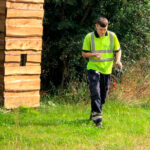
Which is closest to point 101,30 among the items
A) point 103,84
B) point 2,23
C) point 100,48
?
point 100,48

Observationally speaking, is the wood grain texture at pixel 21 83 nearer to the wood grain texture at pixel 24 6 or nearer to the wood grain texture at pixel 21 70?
the wood grain texture at pixel 21 70

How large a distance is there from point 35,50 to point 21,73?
0.60m

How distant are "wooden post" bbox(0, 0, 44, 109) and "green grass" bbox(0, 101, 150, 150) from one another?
388mm

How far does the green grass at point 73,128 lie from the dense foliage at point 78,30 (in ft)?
6.26

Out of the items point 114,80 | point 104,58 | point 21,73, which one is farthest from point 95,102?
point 114,80

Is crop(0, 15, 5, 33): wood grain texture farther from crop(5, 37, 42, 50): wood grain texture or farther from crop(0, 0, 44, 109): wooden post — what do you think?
crop(5, 37, 42, 50): wood grain texture

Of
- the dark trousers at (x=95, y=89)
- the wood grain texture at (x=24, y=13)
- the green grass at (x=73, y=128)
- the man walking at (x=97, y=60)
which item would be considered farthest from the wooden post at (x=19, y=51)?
the dark trousers at (x=95, y=89)

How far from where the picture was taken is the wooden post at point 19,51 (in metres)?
9.74

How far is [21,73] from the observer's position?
9977 millimetres

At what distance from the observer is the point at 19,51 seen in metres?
9.92

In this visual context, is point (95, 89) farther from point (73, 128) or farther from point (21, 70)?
point (21, 70)

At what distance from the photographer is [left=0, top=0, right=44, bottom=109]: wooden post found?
32.0ft

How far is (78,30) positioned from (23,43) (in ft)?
7.66

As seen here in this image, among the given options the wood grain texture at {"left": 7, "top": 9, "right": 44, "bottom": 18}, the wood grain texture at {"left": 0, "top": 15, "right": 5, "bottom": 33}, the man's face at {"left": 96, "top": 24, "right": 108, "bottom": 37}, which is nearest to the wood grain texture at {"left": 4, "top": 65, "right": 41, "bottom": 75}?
the wood grain texture at {"left": 0, "top": 15, "right": 5, "bottom": 33}
